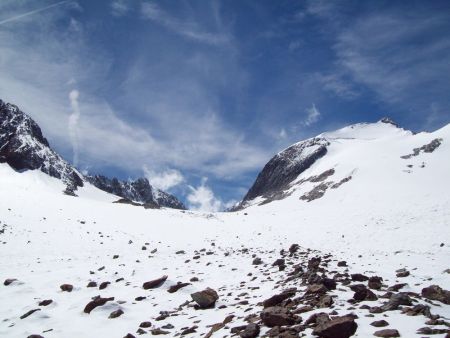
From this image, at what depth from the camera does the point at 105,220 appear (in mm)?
37812

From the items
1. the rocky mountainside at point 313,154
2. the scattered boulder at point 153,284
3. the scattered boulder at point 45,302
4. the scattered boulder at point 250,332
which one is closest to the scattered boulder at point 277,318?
the scattered boulder at point 250,332

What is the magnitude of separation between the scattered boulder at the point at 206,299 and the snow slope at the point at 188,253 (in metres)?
0.36

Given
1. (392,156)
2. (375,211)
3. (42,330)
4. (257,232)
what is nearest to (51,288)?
(42,330)

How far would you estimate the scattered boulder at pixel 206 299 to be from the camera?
14.0m

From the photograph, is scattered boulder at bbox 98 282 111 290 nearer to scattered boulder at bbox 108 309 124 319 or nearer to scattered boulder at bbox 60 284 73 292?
scattered boulder at bbox 60 284 73 292

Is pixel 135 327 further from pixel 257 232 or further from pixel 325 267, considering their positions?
pixel 257 232

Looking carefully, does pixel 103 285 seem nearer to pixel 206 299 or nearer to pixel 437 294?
pixel 206 299

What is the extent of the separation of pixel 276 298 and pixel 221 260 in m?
11.2

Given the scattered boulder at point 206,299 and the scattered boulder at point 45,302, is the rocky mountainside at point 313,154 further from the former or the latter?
the scattered boulder at point 45,302

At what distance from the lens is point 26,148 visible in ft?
436

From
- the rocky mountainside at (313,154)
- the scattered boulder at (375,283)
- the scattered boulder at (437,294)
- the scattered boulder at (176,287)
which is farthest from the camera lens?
the rocky mountainside at (313,154)

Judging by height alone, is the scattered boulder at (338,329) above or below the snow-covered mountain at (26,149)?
below

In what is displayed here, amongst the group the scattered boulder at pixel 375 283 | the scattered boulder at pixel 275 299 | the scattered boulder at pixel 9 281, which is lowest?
the scattered boulder at pixel 275 299

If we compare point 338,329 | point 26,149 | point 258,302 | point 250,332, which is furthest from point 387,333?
point 26,149
